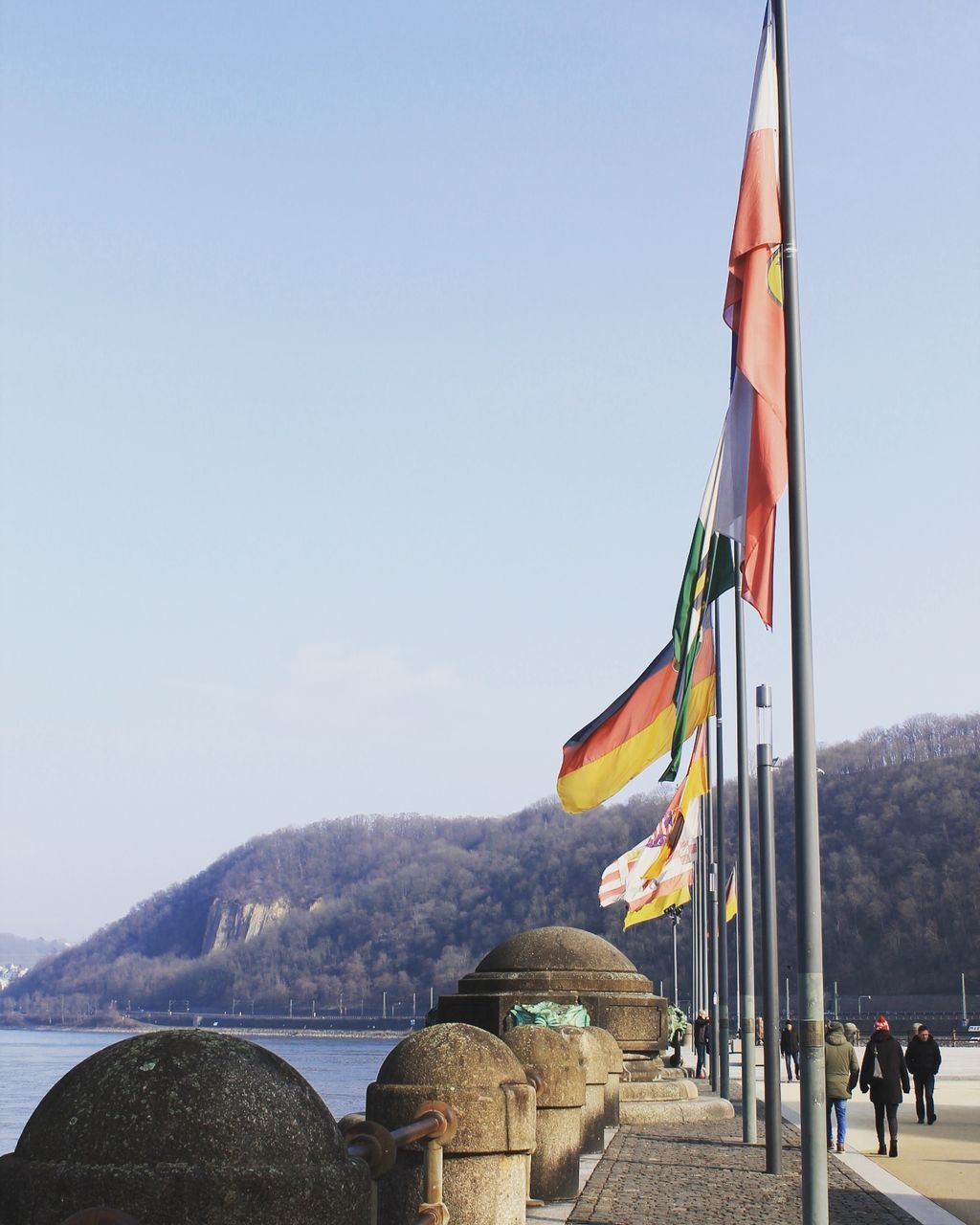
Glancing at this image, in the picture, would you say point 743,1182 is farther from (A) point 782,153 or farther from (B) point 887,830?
(B) point 887,830

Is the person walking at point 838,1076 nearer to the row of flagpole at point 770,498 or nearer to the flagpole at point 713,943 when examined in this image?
the row of flagpole at point 770,498

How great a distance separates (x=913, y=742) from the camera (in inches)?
7667

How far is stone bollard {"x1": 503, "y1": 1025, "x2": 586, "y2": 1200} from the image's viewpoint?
11.1m

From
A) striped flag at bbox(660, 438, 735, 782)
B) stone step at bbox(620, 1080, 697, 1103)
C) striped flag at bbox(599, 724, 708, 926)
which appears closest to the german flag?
striped flag at bbox(660, 438, 735, 782)

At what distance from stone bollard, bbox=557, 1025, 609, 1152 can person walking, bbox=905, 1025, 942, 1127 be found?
6848 mm

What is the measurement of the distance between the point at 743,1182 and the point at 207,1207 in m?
10.8

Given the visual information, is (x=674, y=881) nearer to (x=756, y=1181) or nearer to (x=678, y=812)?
(x=678, y=812)

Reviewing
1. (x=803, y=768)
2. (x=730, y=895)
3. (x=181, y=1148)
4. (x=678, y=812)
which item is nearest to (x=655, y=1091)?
(x=678, y=812)

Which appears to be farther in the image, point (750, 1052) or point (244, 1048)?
point (750, 1052)

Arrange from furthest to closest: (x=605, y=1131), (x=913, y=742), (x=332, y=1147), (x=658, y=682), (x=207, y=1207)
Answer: (x=913, y=742), (x=605, y=1131), (x=658, y=682), (x=332, y=1147), (x=207, y=1207)

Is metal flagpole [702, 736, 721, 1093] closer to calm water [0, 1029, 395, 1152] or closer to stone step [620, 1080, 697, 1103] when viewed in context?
stone step [620, 1080, 697, 1103]

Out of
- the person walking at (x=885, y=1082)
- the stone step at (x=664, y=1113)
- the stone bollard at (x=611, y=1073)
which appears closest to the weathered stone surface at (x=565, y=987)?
the stone step at (x=664, y=1113)

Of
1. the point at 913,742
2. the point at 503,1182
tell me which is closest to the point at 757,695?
the point at 503,1182

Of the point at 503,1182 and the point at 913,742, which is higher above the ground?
the point at 913,742
